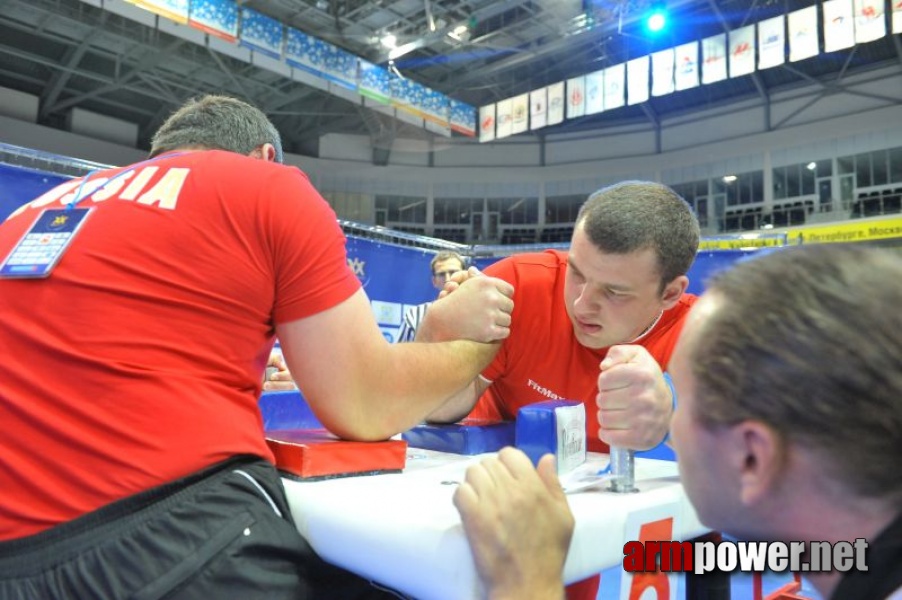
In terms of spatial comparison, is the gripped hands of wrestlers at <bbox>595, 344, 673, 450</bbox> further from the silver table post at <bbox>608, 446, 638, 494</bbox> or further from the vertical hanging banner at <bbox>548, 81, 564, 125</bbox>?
the vertical hanging banner at <bbox>548, 81, 564, 125</bbox>

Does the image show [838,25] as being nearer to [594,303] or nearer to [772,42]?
[772,42]

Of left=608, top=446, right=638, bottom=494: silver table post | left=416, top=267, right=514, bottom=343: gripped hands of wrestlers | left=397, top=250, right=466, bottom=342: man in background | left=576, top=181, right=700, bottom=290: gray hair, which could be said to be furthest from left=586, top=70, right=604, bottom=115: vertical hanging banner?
left=608, top=446, right=638, bottom=494: silver table post

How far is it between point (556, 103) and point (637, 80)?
1.65 m

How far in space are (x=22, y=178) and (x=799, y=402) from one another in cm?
353

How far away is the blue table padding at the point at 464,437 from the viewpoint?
1129mm

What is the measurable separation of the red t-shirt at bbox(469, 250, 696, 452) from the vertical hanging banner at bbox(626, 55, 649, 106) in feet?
34.8

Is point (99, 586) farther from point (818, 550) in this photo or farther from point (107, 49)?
point (107, 49)

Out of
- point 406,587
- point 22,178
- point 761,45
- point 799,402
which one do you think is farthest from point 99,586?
point 761,45

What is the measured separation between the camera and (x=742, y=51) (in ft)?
32.9

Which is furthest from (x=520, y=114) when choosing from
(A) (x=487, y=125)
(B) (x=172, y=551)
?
(B) (x=172, y=551)

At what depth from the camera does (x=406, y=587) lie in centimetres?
62

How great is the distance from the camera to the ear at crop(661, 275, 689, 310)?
4.86 ft

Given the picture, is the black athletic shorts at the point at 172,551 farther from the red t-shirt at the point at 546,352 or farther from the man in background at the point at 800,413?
the red t-shirt at the point at 546,352

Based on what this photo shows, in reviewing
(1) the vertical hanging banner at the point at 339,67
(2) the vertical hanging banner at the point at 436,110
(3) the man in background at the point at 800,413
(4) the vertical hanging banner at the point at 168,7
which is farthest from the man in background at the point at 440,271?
(2) the vertical hanging banner at the point at 436,110
